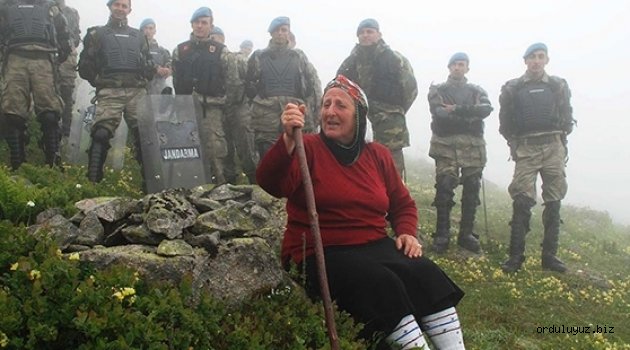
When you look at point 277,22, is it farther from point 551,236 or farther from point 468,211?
point 551,236

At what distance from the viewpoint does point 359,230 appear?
4.46 m

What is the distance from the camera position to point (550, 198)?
1027 cm

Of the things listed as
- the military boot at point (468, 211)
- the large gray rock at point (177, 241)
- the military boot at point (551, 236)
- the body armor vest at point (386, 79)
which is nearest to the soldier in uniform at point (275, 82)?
the body armor vest at point (386, 79)

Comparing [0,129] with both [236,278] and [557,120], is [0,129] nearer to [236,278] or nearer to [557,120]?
[236,278]

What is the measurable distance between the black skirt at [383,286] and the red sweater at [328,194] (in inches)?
6.4

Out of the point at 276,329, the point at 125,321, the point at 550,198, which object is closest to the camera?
the point at 125,321

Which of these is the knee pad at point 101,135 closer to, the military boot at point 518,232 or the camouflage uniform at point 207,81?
the camouflage uniform at point 207,81

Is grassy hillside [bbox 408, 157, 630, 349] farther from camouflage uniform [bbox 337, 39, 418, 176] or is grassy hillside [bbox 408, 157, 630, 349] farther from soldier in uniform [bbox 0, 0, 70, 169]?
soldier in uniform [bbox 0, 0, 70, 169]

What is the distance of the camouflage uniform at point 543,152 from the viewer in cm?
1022

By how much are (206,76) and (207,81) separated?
94 mm

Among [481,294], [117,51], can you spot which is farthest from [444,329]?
[117,51]

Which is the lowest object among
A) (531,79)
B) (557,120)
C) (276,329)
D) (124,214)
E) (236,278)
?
(276,329)

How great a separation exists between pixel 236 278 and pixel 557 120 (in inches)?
317

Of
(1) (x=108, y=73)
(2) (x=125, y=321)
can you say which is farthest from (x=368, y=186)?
(1) (x=108, y=73)
